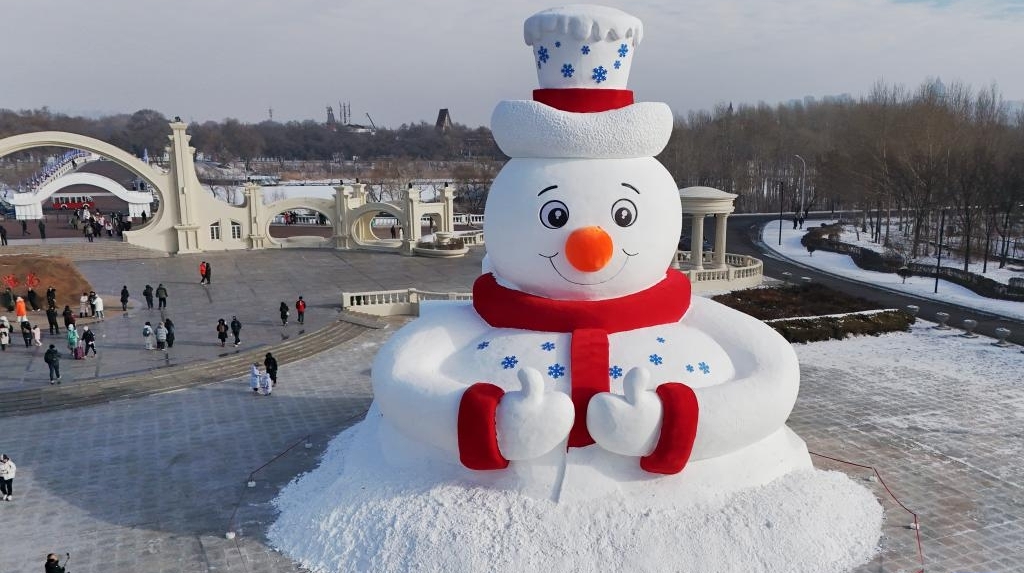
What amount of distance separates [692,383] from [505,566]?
326 cm

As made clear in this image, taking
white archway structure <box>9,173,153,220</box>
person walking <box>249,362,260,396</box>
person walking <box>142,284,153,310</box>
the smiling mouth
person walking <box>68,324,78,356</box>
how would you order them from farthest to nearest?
1. white archway structure <box>9,173,153,220</box>
2. person walking <box>142,284,153,310</box>
3. person walking <box>68,324,78,356</box>
4. person walking <box>249,362,260,396</box>
5. the smiling mouth

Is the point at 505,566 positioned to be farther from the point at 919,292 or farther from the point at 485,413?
the point at 919,292

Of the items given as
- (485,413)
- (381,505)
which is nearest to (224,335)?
(381,505)

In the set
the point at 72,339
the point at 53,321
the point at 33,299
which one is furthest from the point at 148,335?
the point at 33,299

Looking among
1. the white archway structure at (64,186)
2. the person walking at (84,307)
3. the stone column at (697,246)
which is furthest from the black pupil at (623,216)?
the white archway structure at (64,186)

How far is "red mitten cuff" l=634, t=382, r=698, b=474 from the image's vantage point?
8.78 metres

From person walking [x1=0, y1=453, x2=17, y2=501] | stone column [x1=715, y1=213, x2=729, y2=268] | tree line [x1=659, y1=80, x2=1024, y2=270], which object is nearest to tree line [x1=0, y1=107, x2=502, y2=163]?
tree line [x1=659, y1=80, x2=1024, y2=270]

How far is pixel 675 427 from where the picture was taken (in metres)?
8.82

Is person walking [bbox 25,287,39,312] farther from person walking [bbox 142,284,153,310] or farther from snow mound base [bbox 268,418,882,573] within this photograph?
snow mound base [bbox 268,418,882,573]

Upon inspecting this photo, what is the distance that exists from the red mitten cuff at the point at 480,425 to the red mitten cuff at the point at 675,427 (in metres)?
1.88

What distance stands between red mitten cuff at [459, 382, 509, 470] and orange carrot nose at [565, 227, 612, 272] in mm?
1861

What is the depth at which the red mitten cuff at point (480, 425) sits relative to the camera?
8.88 meters

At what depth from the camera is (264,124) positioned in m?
142

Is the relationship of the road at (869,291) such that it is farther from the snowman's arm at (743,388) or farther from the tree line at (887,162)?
the snowman's arm at (743,388)
